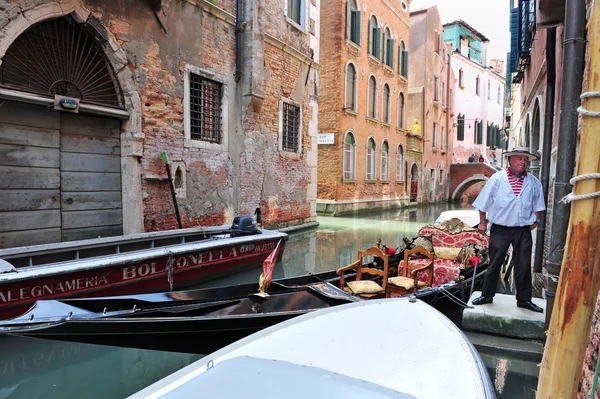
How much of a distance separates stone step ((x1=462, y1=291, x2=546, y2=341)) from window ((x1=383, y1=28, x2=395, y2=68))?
15.8 meters

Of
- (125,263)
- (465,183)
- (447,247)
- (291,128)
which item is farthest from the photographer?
(465,183)

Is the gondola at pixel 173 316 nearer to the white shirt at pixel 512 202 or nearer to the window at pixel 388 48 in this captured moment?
the white shirt at pixel 512 202

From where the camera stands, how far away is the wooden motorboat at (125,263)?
379 centimetres

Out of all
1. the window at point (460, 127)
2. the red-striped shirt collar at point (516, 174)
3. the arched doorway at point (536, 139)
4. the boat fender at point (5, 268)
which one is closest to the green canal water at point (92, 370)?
the boat fender at point (5, 268)

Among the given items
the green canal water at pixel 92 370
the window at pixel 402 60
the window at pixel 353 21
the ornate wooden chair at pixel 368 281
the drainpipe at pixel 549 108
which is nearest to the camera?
the green canal water at pixel 92 370

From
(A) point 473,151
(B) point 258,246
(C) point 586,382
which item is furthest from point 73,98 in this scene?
(A) point 473,151

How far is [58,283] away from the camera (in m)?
4.01

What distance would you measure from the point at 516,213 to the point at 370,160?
45.4 ft

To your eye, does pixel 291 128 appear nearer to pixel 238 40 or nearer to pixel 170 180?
pixel 238 40

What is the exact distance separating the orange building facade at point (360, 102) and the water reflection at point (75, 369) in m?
11.6

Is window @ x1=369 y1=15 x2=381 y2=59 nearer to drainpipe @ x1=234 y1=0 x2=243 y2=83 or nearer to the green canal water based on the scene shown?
drainpipe @ x1=234 y1=0 x2=243 y2=83

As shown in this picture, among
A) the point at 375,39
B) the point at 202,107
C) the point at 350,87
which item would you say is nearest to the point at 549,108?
the point at 202,107

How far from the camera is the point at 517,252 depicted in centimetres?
350

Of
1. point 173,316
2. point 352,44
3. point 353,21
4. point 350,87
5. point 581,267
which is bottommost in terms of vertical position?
point 173,316
